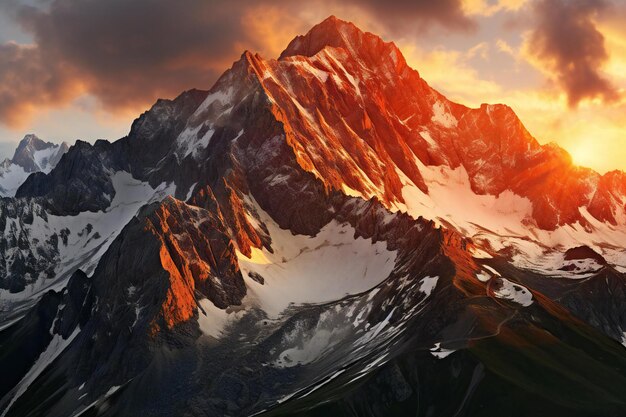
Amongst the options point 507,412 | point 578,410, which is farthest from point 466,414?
point 578,410

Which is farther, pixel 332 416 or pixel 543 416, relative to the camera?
pixel 332 416

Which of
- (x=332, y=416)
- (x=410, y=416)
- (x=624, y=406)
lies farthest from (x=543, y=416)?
(x=332, y=416)

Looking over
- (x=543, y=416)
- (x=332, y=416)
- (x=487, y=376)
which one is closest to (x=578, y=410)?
(x=543, y=416)

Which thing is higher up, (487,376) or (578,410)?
(487,376)

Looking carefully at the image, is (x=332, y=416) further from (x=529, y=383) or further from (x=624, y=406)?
(x=624, y=406)

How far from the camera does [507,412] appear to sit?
186 m

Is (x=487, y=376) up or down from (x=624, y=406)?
up

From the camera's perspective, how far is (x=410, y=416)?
655ft

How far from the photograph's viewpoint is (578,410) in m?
185

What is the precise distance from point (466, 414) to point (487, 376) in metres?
12.6

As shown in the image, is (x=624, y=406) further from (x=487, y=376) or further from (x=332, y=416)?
(x=332, y=416)

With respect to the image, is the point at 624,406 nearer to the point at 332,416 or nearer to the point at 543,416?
the point at 543,416

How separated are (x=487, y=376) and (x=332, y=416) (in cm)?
3849

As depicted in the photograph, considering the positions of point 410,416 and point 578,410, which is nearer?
point 578,410
